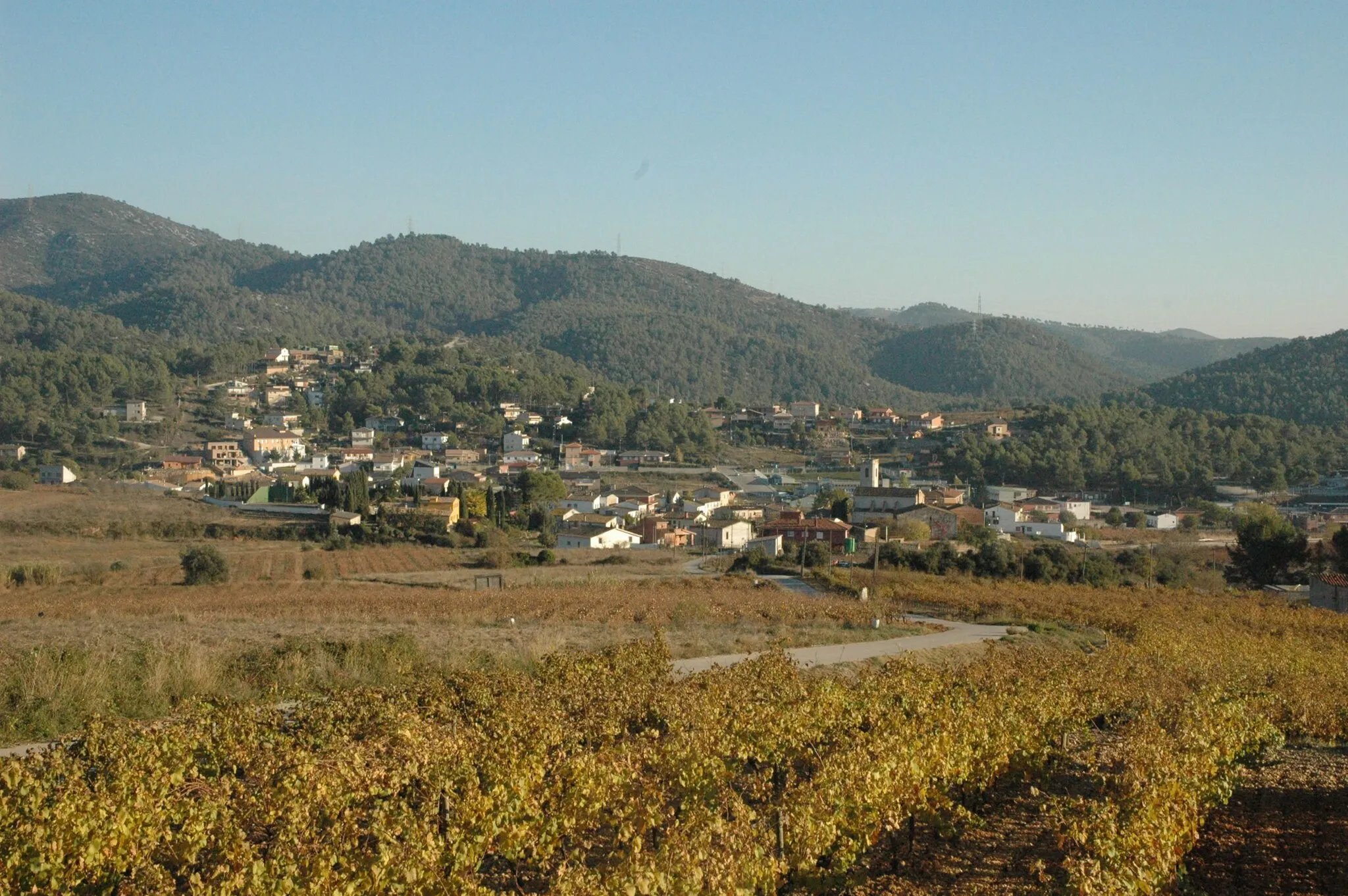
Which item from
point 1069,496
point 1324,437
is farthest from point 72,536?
point 1324,437

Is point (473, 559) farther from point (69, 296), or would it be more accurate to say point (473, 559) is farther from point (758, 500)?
point (69, 296)

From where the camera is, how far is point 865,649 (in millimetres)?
17703

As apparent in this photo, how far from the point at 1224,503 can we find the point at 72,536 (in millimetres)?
53225

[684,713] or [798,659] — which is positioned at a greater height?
[684,713]

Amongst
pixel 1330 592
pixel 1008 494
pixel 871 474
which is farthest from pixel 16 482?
pixel 1330 592

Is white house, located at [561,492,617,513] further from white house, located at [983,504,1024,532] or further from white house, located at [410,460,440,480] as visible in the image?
white house, located at [983,504,1024,532]

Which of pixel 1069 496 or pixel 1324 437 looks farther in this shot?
pixel 1324 437

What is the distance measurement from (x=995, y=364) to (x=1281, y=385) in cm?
5861

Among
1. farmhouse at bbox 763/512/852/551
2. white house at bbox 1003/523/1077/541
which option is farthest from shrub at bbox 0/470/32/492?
white house at bbox 1003/523/1077/541

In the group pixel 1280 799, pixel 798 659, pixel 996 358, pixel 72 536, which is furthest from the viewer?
pixel 996 358

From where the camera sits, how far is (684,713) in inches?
358

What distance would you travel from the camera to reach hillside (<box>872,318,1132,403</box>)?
141000 mm

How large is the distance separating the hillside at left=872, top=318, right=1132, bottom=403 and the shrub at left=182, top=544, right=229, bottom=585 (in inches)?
4323

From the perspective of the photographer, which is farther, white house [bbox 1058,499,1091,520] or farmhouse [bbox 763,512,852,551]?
white house [bbox 1058,499,1091,520]
